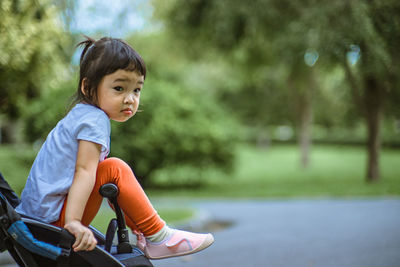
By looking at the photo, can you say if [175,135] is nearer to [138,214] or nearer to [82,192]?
[138,214]

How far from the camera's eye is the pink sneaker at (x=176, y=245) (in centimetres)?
208

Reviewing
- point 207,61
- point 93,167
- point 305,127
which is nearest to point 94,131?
point 93,167

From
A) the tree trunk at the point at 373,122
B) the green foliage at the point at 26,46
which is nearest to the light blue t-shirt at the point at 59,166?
the green foliage at the point at 26,46

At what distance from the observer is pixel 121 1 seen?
13.3 m

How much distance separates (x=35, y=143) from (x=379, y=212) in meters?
9.14

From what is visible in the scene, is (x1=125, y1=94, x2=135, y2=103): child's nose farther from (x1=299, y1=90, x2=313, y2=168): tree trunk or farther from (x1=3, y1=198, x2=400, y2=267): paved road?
(x1=299, y1=90, x2=313, y2=168): tree trunk

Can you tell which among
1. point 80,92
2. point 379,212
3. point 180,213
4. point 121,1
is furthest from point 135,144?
point 80,92

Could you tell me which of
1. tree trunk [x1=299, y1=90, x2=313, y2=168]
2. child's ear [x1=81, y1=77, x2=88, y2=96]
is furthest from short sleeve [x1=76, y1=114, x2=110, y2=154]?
tree trunk [x1=299, y1=90, x2=313, y2=168]

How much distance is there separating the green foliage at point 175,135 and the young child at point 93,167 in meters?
9.02

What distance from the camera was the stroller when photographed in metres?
1.71

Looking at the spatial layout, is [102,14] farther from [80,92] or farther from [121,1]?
[80,92]

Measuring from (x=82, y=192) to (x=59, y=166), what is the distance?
0.18 metres

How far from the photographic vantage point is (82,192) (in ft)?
5.88

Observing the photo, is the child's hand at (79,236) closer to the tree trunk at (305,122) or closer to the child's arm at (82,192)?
the child's arm at (82,192)
